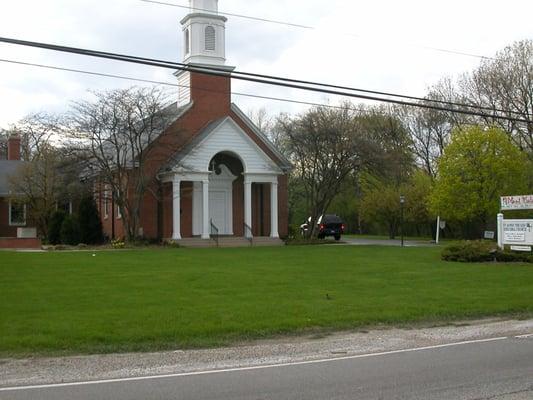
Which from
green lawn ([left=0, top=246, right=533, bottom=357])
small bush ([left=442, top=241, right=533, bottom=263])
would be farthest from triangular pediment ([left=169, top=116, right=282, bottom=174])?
small bush ([left=442, top=241, right=533, bottom=263])

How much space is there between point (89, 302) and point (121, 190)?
68.8 ft

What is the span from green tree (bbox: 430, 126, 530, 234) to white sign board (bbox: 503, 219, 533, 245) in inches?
545

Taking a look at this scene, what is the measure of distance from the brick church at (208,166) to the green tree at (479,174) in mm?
9811

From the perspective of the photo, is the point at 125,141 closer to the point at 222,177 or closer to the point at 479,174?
the point at 222,177

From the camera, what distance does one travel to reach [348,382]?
802cm

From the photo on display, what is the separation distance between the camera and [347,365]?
9086 millimetres

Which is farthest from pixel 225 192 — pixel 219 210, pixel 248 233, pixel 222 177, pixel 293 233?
pixel 293 233

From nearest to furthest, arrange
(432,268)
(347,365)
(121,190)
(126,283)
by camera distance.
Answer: (347,365) < (126,283) < (432,268) < (121,190)

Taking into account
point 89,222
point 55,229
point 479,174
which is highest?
point 479,174

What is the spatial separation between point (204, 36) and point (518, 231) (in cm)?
Answer: 2069

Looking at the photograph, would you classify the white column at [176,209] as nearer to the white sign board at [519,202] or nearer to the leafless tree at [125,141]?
the leafless tree at [125,141]

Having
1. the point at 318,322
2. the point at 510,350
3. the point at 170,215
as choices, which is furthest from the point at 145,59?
the point at 170,215

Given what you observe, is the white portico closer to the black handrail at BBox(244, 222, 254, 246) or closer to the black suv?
the black handrail at BBox(244, 222, 254, 246)

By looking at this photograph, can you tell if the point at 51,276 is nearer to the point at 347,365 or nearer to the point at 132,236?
the point at 347,365
